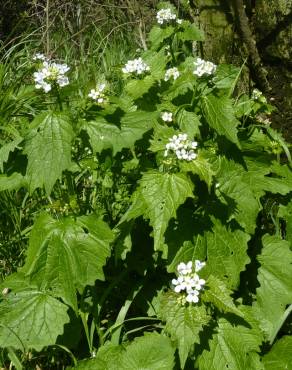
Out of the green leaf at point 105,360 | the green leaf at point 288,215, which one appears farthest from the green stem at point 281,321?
the green leaf at point 105,360

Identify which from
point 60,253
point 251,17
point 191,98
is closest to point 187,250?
point 60,253

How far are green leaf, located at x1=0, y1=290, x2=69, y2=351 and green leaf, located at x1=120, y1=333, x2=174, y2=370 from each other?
0.28 meters

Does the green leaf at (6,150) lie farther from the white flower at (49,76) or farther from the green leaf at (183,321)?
the green leaf at (183,321)

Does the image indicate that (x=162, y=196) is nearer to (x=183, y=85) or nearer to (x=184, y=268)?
(x=184, y=268)

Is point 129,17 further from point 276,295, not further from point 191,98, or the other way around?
point 276,295

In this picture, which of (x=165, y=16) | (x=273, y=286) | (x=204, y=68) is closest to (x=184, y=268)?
(x=273, y=286)

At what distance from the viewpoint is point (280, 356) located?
2111 millimetres

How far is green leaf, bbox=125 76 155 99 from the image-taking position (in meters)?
2.34

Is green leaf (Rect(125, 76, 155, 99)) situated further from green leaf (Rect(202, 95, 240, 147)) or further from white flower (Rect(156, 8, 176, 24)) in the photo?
white flower (Rect(156, 8, 176, 24))

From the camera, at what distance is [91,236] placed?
2062 millimetres

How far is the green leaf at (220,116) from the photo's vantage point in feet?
7.00

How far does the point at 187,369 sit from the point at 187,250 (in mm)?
460

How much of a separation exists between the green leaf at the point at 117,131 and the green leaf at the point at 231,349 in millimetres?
774

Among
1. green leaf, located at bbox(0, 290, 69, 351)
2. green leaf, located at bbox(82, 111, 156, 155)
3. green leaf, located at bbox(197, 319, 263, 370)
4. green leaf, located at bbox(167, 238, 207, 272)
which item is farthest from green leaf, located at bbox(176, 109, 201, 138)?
green leaf, located at bbox(0, 290, 69, 351)
